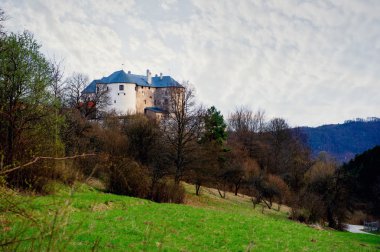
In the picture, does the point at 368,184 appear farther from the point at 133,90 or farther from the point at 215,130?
the point at 133,90

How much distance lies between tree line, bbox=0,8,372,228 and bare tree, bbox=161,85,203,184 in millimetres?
105

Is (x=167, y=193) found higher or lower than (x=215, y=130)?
lower

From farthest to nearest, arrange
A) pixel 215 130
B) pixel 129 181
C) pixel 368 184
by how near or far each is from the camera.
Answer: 1. pixel 368 184
2. pixel 215 130
3. pixel 129 181

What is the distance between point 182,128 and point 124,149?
6895 mm

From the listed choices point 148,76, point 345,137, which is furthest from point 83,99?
point 345,137

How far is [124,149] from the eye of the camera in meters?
35.5

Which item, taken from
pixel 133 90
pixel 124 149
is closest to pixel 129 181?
pixel 124 149

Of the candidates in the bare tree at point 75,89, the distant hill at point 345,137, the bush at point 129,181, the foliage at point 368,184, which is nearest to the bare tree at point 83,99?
the bare tree at point 75,89

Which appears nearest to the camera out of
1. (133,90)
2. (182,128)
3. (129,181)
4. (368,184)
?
(129,181)

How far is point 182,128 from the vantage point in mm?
39375

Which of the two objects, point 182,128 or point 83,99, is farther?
point 83,99

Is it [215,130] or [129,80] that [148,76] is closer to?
[129,80]

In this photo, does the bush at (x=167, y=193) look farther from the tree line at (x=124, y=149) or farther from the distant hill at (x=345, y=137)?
the distant hill at (x=345, y=137)

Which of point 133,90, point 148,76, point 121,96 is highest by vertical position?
point 148,76
